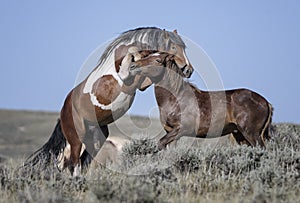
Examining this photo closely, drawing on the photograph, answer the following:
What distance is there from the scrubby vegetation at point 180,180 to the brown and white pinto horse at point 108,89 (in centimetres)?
74

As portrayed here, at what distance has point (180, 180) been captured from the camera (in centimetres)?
666

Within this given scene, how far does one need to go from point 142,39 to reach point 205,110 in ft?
5.48

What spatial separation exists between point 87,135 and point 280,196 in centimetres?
378

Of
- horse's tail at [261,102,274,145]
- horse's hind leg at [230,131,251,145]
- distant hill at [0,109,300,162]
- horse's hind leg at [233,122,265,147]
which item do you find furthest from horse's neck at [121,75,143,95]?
distant hill at [0,109,300,162]

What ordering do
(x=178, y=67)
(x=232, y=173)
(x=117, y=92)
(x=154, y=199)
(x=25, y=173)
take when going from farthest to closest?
1. (x=178, y=67)
2. (x=117, y=92)
3. (x=25, y=173)
4. (x=232, y=173)
5. (x=154, y=199)

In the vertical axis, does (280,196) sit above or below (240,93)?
below

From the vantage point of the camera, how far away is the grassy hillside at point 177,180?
554 centimetres

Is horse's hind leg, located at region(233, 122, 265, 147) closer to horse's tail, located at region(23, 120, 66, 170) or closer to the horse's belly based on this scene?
the horse's belly

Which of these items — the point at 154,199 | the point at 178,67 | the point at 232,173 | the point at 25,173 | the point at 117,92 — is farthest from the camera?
the point at 178,67

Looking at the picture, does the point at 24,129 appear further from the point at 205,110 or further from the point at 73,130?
the point at 73,130

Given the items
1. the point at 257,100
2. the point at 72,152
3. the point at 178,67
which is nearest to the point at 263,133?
the point at 257,100

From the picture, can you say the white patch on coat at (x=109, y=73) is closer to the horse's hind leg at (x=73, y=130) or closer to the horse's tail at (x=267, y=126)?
the horse's hind leg at (x=73, y=130)

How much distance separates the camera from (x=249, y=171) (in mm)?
7121

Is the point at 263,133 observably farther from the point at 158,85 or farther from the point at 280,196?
the point at 280,196
